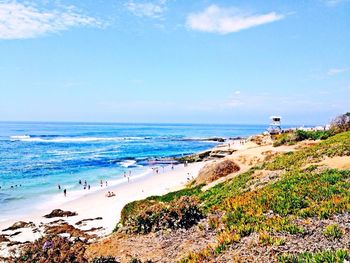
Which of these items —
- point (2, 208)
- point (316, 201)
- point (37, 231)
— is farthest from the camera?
point (2, 208)

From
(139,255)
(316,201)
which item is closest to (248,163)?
(316,201)

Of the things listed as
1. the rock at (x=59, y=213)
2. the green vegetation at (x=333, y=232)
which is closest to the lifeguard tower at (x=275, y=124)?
the rock at (x=59, y=213)

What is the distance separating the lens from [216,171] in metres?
33.7

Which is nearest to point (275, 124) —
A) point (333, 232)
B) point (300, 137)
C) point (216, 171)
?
→ point (300, 137)

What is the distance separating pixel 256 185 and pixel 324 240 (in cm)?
1000

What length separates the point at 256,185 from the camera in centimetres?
1947

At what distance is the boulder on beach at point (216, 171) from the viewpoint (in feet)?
109

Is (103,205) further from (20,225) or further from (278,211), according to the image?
(278,211)

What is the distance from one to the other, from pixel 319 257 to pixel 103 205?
96.4 ft

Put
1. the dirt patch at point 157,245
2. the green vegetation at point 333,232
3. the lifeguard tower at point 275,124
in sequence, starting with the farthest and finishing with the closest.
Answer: the lifeguard tower at point 275,124, the dirt patch at point 157,245, the green vegetation at point 333,232

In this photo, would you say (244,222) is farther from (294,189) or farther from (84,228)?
(84,228)

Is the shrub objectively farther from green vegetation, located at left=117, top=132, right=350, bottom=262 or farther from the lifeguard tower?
the lifeguard tower

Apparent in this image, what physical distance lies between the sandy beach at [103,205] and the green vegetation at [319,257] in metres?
18.3

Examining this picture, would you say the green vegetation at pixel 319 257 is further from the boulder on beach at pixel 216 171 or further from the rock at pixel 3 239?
the boulder on beach at pixel 216 171
